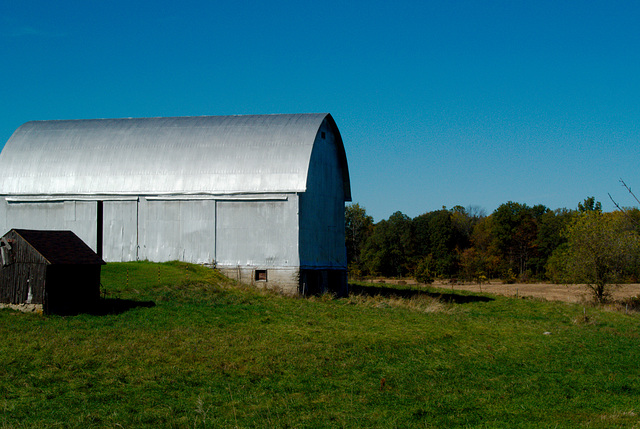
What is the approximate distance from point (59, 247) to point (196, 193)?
14.4 m

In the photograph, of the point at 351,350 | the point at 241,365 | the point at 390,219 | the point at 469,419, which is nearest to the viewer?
the point at 469,419

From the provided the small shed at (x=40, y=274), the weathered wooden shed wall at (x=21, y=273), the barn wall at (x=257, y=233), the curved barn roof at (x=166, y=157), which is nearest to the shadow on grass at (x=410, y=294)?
the barn wall at (x=257, y=233)

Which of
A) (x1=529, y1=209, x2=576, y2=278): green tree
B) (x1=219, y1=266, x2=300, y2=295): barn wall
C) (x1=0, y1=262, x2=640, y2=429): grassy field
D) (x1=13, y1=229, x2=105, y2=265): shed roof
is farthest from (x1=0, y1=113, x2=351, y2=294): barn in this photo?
(x1=529, y1=209, x2=576, y2=278): green tree

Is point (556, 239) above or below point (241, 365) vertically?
above

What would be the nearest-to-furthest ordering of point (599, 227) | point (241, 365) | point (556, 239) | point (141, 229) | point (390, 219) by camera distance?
point (241, 365), point (141, 229), point (599, 227), point (556, 239), point (390, 219)

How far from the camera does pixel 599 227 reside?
4297cm

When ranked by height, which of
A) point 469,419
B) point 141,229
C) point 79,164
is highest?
point 79,164

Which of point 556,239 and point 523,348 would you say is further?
point 556,239

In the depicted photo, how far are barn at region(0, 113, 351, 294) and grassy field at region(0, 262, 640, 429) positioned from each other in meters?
9.69

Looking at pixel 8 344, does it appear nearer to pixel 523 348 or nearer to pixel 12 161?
pixel 523 348

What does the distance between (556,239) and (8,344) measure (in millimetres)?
74683

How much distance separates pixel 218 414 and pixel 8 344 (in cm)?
829

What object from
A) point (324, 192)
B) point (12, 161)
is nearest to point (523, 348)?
point (324, 192)

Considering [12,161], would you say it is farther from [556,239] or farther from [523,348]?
[556,239]
